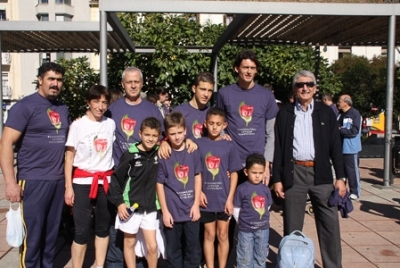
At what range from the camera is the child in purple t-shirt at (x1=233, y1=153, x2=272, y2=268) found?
4.25 meters

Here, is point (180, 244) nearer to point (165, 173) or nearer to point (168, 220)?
point (168, 220)

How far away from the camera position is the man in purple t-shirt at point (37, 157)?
3949 mm

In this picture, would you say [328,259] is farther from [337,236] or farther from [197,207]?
[197,207]

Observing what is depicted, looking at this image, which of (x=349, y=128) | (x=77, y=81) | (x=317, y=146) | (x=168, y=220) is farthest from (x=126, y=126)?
(x=77, y=81)

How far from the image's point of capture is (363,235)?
6098 mm

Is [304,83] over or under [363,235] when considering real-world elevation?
over

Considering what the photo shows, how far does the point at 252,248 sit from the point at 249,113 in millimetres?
1269

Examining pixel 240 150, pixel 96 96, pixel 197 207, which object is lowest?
pixel 197 207

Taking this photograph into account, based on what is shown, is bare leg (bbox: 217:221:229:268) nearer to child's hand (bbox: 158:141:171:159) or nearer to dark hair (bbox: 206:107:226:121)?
child's hand (bbox: 158:141:171:159)

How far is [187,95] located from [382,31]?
5467 millimetres

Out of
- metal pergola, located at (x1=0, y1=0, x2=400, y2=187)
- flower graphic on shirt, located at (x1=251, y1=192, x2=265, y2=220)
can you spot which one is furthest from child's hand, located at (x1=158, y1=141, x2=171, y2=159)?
metal pergola, located at (x1=0, y1=0, x2=400, y2=187)

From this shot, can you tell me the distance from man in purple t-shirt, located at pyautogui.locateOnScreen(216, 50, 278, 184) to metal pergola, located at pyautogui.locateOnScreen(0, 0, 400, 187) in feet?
8.89

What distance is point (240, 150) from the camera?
4.46 m

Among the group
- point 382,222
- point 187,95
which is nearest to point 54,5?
point 187,95
